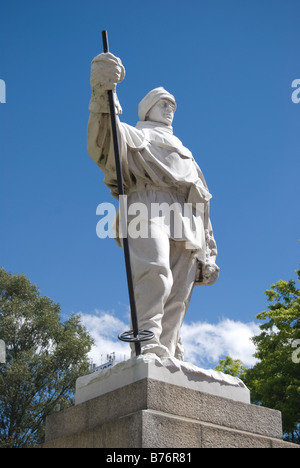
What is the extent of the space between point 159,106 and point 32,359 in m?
20.1

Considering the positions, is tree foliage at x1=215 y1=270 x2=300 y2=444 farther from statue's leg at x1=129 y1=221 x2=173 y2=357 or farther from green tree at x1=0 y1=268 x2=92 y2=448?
statue's leg at x1=129 y1=221 x2=173 y2=357

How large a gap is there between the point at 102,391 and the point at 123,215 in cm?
168

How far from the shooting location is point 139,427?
14.8ft

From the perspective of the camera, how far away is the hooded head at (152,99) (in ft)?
24.2

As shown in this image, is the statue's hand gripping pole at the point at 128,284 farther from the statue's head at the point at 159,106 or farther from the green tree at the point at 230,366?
the green tree at the point at 230,366

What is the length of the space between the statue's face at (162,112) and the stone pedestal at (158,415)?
131 inches

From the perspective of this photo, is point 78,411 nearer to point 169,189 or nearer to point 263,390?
point 169,189

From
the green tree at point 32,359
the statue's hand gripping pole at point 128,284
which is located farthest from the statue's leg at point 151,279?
the green tree at point 32,359

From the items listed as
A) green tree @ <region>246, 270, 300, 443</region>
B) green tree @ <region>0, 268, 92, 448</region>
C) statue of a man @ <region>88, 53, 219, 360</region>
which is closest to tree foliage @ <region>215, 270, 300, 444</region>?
green tree @ <region>246, 270, 300, 443</region>

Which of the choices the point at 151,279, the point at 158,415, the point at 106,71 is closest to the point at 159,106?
the point at 106,71

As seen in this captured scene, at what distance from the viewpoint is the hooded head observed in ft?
24.2
